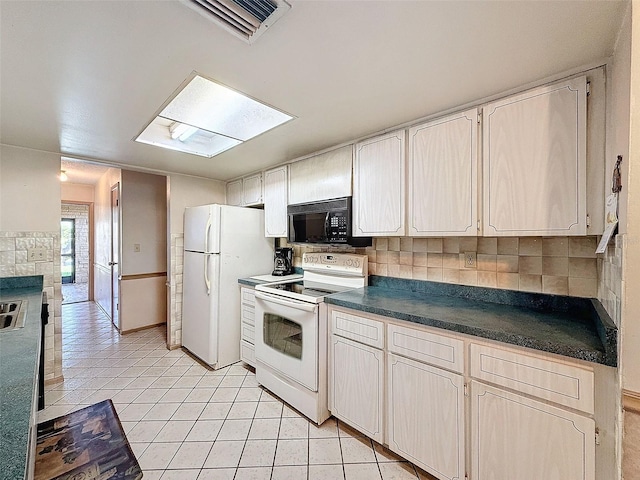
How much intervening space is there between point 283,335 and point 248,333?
2.14 feet

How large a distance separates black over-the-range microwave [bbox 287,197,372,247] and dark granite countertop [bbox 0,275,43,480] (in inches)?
70.0

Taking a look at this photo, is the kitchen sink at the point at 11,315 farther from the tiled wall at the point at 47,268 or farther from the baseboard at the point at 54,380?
the baseboard at the point at 54,380

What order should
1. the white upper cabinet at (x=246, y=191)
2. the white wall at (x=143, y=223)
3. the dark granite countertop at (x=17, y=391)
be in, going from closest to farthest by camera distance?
the dark granite countertop at (x=17, y=391)
the white upper cabinet at (x=246, y=191)
the white wall at (x=143, y=223)

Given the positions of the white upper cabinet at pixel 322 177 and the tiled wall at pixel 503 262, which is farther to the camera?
the white upper cabinet at pixel 322 177

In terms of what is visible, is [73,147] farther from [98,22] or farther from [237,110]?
[98,22]

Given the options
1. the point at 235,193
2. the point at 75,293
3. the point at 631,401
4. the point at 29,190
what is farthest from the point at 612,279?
the point at 75,293

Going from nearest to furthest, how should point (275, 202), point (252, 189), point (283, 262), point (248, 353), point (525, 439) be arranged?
point (525, 439)
point (248, 353)
point (275, 202)
point (283, 262)
point (252, 189)

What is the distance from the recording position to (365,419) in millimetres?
1762

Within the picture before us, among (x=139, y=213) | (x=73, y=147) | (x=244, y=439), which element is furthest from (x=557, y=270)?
(x=139, y=213)

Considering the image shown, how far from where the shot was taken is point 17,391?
82cm

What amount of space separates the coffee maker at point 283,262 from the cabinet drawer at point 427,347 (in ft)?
5.40

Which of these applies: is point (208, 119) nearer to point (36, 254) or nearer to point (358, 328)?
point (358, 328)

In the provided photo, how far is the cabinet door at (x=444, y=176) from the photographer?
162 cm

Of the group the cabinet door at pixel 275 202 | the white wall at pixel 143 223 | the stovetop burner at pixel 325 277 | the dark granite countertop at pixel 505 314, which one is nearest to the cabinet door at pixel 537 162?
the dark granite countertop at pixel 505 314
